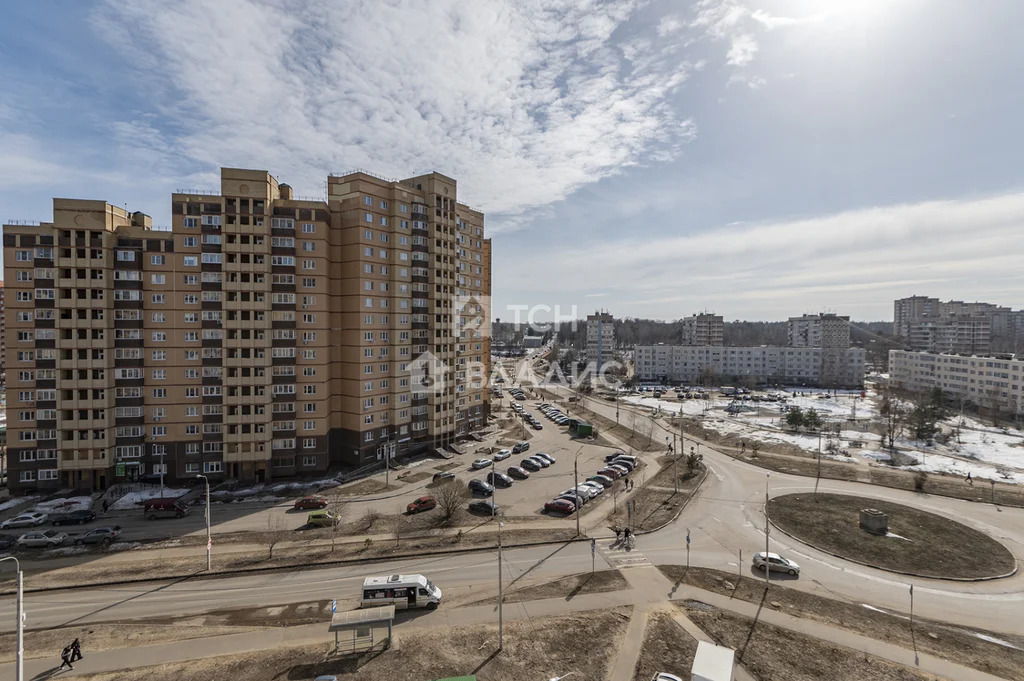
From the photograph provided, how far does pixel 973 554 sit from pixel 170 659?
5516 centimetres

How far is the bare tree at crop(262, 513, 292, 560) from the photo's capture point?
121 feet

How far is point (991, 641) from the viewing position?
2545cm

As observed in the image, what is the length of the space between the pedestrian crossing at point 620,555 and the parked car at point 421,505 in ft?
55.6

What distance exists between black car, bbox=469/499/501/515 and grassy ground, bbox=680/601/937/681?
20.8 metres

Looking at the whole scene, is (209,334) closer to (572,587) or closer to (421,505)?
(421,505)

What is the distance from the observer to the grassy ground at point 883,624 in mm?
23594

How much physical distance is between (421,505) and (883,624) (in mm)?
34918

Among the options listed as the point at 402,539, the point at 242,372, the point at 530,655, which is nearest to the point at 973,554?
the point at 530,655

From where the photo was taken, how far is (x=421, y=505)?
44.1 metres

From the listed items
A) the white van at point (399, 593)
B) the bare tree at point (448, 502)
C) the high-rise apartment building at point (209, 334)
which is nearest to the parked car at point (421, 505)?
the bare tree at point (448, 502)

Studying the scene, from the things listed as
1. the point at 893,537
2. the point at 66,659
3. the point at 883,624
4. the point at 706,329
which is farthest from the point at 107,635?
the point at 706,329

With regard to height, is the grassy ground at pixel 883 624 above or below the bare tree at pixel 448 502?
below

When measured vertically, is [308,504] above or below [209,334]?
below

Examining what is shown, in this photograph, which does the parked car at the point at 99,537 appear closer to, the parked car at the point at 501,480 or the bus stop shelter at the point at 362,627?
the bus stop shelter at the point at 362,627
